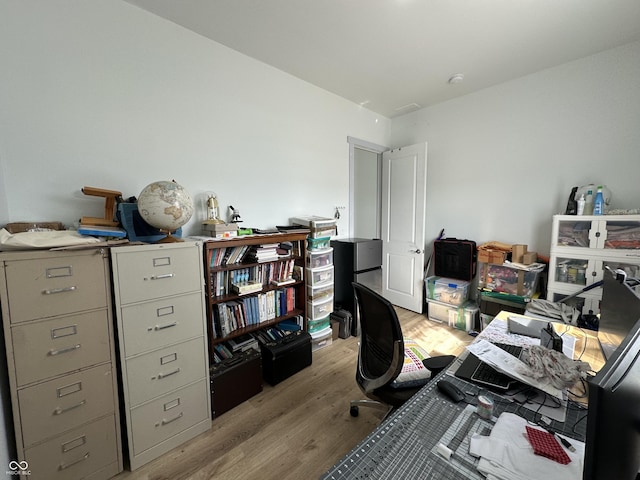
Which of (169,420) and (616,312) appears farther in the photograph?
(169,420)

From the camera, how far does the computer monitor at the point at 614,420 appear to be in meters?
0.45

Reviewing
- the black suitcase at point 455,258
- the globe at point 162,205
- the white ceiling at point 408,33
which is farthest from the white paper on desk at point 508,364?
the white ceiling at point 408,33

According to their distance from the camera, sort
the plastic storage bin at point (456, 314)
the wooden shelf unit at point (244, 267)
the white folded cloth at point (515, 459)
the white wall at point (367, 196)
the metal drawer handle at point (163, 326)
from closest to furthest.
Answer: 1. the white folded cloth at point (515, 459)
2. the metal drawer handle at point (163, 326)
3. the wooden shelf unit at point (244, 267)
4. the plastic storage bin at point (456, 314)
5. the white wall at point (367, 196)

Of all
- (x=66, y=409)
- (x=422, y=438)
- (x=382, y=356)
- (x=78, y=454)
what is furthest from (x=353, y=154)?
(x=78, y=454)

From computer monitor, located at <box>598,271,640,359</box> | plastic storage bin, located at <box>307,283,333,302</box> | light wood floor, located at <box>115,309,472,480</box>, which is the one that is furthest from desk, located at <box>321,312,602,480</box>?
plastic storage bin, located at <box>307,283,333,302</box>

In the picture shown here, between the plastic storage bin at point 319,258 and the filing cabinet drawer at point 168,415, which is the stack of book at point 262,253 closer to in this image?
the plastic storage bin at point 319,258

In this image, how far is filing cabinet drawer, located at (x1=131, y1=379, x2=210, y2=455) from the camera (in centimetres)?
145

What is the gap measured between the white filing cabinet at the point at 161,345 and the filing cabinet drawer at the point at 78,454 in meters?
0.09

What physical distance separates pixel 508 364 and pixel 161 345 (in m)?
1.76

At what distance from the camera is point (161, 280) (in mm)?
→ 1486

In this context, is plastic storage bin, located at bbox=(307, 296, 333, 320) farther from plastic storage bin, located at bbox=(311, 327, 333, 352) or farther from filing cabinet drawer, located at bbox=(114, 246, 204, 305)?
filing cabinet drawer, located at bbox=(114, 246, 204, 305)

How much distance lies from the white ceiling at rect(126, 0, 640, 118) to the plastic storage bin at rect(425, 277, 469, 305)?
2241mm

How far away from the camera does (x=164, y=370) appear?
1.52 meters

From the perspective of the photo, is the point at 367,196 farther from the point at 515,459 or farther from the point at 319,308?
the point at 515,459
